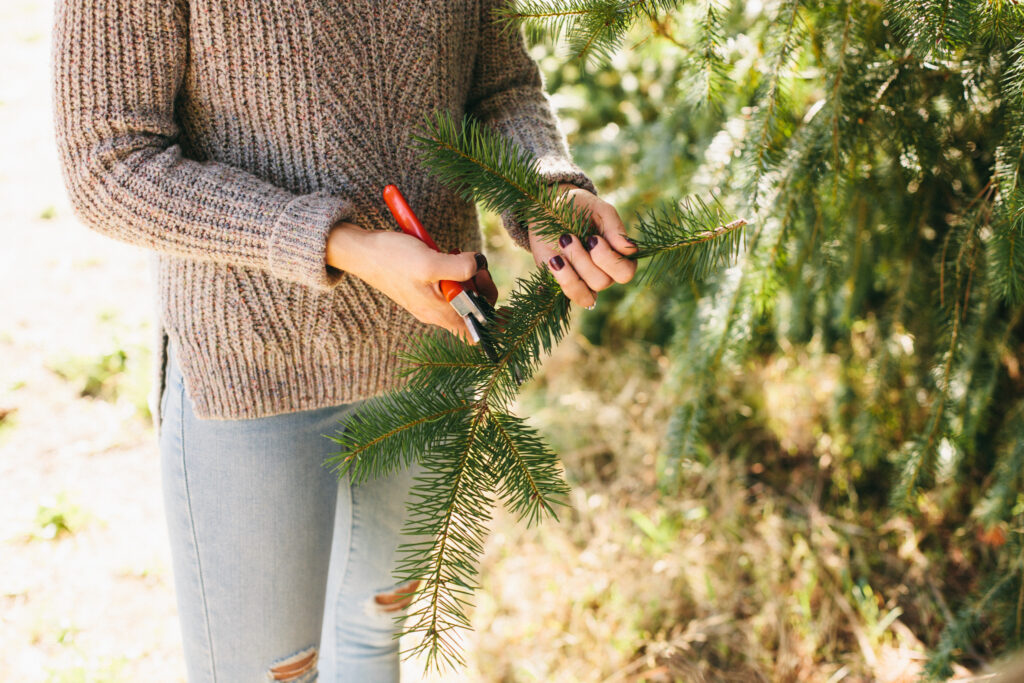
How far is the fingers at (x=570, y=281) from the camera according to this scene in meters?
0.72

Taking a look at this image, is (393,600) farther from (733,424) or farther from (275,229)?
(733,424)

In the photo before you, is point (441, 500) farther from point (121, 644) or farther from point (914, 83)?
point (121, 644)

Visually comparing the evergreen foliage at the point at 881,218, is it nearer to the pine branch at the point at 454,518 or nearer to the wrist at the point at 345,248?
the wrist at the point at 345,248

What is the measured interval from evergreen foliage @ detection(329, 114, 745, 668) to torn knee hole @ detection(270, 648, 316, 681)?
0.32 meters

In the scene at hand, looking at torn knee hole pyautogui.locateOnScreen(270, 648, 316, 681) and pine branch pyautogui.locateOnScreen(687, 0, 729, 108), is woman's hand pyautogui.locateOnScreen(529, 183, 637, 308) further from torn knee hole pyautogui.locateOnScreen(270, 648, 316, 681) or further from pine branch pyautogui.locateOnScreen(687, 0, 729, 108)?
torn knee hole pyautogui.locateOnScreen(270, 648, 316, 681)

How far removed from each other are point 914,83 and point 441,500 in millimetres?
907

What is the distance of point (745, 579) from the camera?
73.1 inches

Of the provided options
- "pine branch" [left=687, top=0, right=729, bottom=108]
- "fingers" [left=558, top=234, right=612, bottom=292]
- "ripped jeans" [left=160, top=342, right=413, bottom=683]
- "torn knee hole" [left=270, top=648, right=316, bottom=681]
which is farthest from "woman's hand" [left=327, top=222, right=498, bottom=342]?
"torn knee hole" [left=270, top=648, right=316, bottom=681]

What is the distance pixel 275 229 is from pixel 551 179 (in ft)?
1.09

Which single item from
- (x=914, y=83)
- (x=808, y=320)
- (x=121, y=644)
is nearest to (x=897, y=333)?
(x=808, y=320)

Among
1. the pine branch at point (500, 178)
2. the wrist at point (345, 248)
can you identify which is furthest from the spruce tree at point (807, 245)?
the wrist at point (345, 248)

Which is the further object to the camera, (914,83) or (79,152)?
(914,83)

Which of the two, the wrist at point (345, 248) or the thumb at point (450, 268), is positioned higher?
the thumb at point (450, 268)

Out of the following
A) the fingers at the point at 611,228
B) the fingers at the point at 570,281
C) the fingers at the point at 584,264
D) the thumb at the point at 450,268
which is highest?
the fingers at the point at 611,228
